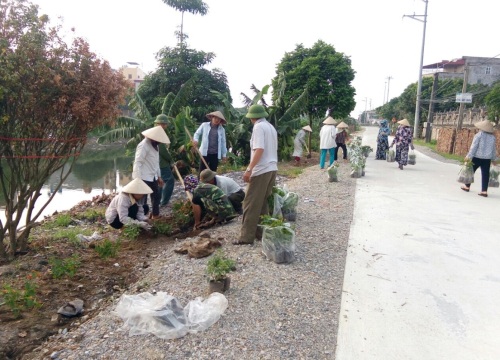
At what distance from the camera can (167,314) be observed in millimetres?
3111

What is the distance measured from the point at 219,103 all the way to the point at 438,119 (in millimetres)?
26766

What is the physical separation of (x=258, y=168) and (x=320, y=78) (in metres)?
13.2

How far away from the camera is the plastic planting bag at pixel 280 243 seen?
4336 millimetres

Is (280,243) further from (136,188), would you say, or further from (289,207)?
(136,188)

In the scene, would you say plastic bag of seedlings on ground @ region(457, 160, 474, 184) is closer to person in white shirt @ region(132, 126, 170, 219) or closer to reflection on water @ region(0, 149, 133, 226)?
person in white shirt @ region(132, 126, 170, 219)

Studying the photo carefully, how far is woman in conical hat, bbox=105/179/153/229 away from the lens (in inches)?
219

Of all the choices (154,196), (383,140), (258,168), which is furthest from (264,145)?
(383,140)

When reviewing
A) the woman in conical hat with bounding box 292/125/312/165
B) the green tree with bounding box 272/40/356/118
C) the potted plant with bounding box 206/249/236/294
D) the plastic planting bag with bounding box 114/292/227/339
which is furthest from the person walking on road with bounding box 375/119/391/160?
the plastic planting bag with bounding box 114/292/227/339

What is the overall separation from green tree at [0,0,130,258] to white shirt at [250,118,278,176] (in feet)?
A: 6.35

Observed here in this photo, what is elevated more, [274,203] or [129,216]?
[274,203]

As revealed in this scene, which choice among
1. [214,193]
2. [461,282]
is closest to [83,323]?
[214,193]

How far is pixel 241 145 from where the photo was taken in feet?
46.1

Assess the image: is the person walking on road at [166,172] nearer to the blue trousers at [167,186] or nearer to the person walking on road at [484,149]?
the blue trousers at [167,186]

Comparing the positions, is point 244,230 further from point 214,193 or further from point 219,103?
point 219,103
